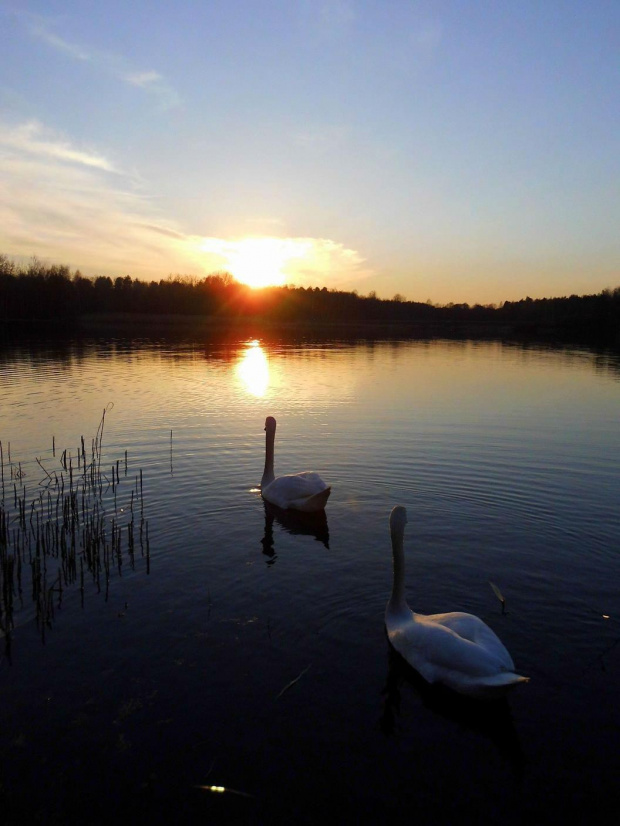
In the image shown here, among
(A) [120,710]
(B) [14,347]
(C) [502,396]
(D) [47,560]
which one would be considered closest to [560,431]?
(C) [502,396]

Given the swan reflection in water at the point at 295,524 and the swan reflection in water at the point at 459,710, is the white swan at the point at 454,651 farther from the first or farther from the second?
the swan reflection in water at the point at 295,524

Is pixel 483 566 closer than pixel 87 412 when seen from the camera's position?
Yes

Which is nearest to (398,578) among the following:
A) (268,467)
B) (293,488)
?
(293,488)

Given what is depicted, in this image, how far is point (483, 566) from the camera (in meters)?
8.85

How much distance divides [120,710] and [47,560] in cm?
378

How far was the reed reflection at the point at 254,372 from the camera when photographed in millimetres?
27328

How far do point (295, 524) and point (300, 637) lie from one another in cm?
401

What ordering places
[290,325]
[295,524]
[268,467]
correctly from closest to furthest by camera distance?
[295,524], [268,467], [290,325]

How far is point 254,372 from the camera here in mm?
33906

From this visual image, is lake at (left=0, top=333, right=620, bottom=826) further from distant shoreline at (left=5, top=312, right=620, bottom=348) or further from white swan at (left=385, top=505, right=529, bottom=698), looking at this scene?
distant shoreline at (left=5, top=312, right=620, bottom=348)

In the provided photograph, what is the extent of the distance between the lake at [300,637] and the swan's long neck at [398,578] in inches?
15.1

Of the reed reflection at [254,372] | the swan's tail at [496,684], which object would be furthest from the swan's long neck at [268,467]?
the reed reflection at [254,372]

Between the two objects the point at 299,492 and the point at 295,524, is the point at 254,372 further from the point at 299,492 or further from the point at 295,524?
the point at 295,524

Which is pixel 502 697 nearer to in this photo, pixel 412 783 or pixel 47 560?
pixel 412 783
